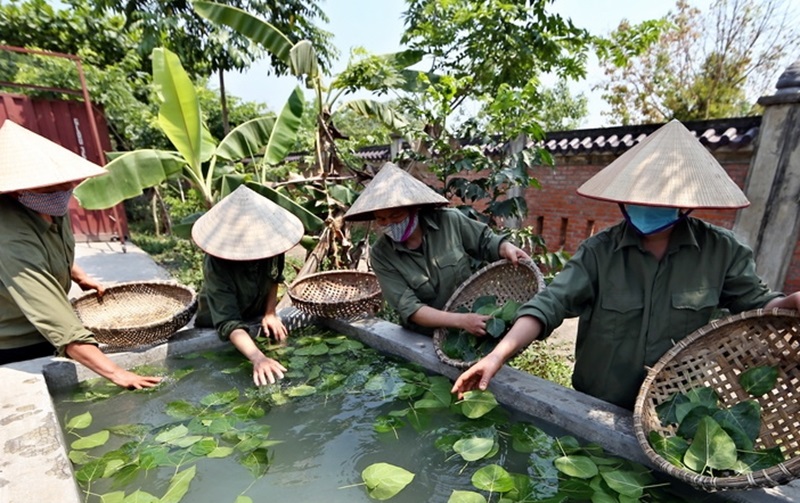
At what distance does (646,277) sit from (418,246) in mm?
1157

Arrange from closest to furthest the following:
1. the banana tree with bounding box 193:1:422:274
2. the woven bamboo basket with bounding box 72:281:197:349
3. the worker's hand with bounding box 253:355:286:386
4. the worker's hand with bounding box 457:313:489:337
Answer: the worker's hand with bounding box 457:313:489:337 < the worker's hand with bounding box 253:355:286:386 < the woven bamboo basket with bounding box 72:281:197:349 < the banana tree with bounding box 193:1:422:274

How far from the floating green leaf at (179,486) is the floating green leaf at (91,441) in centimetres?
43

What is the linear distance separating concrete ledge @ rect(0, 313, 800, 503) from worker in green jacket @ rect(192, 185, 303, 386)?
1.31ft

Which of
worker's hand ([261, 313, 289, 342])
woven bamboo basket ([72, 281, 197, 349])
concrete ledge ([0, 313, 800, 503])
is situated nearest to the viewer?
concrete ledge ([0, 313, 800, 503])

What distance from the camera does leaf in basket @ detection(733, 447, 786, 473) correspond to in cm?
120

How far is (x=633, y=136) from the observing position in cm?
500

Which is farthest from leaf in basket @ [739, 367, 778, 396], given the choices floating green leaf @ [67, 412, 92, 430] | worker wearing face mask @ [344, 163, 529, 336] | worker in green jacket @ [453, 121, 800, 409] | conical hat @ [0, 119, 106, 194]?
conical hat @ [0, 119, 106, 194]

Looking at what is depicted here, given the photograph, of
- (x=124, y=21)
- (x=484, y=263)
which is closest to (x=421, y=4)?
(x=484, y=263)

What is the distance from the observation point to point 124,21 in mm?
7855

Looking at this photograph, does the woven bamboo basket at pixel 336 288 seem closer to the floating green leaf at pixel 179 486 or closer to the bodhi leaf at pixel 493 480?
the floating green leaf at pixel 179 486

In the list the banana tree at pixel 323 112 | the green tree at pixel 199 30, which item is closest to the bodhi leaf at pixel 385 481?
the banana tree at pixel 323 112

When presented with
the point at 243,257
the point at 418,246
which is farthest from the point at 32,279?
the point at 418,246

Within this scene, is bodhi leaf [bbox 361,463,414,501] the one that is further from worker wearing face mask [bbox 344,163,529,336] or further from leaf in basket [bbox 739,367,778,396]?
leaf in basket [bbox 739,367,778,396]

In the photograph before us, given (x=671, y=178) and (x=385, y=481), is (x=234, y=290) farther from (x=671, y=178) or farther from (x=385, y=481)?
(x=671, y=178)
